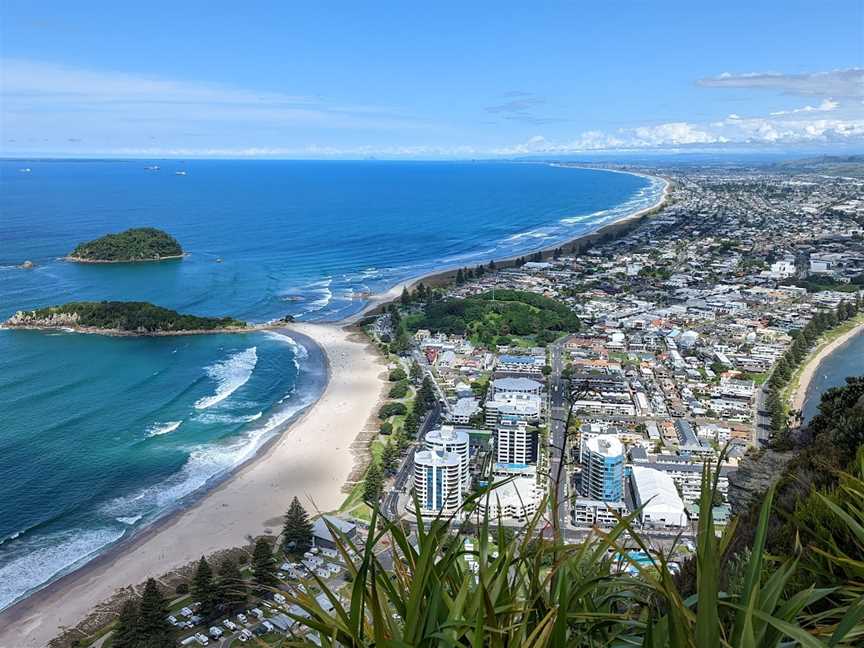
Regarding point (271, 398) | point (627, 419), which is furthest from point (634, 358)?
point (271, 398)

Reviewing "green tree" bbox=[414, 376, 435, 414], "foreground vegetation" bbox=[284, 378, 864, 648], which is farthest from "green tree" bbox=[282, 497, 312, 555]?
"foreground vegetation" bbox=[284, 378, 864, 648]

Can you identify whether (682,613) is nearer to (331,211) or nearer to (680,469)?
(680,469)

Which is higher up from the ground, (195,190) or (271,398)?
(195,190)

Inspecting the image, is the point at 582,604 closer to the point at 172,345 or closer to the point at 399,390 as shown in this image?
the point at 399,390

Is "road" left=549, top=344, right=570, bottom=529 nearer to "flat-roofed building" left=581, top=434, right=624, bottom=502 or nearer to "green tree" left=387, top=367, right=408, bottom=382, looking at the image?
"flat-roofed building" left=581, top=434, right=624, bottom=502

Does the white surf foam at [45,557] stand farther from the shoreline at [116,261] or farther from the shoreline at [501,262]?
the shoreline at [116,261]

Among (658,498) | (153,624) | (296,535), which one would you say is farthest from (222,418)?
(658,498)
